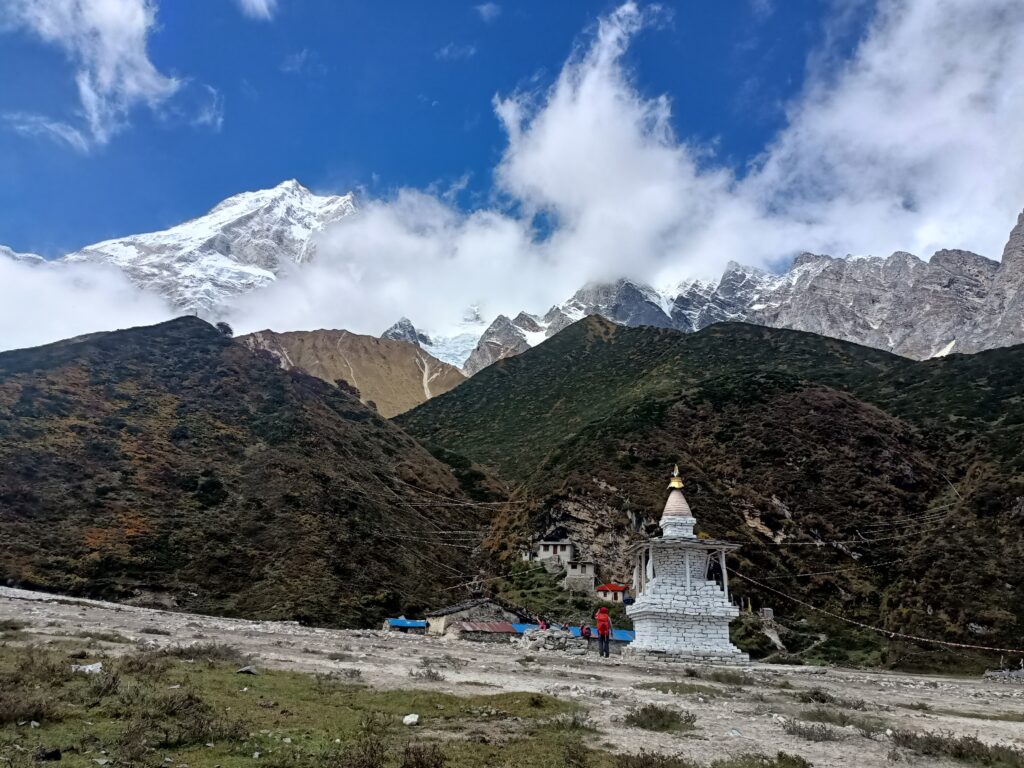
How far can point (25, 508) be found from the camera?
45.8 metres

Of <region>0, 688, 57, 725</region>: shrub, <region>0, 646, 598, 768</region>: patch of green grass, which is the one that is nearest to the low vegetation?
<region>0, 646, 598, 768</region>: patch of green grass

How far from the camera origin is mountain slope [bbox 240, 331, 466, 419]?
172 metres

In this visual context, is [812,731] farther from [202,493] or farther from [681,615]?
[202,493]

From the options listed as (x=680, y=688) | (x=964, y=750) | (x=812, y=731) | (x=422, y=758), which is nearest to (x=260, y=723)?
(x=422, y=758)

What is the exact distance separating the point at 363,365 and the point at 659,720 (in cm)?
17633

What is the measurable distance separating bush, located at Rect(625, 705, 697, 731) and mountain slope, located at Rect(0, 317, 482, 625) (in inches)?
1302

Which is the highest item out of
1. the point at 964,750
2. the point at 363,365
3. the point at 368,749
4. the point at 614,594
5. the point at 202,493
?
the point at 363,365

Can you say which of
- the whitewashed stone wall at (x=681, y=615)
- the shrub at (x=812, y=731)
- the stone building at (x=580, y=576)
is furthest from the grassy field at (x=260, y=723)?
the stone building at (x=580, y=576)

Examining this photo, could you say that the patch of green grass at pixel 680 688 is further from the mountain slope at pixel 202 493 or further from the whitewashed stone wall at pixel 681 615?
the mountain slope at pixel 202 493

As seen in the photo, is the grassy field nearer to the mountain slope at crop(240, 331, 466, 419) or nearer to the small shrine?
the small shrine

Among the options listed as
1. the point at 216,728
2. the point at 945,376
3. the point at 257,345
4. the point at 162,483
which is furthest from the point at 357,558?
the point at 257,345

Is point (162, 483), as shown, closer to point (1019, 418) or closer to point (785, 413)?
point (785, 413)

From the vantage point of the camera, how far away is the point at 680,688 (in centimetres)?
1783

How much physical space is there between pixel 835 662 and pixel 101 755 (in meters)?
42.8
